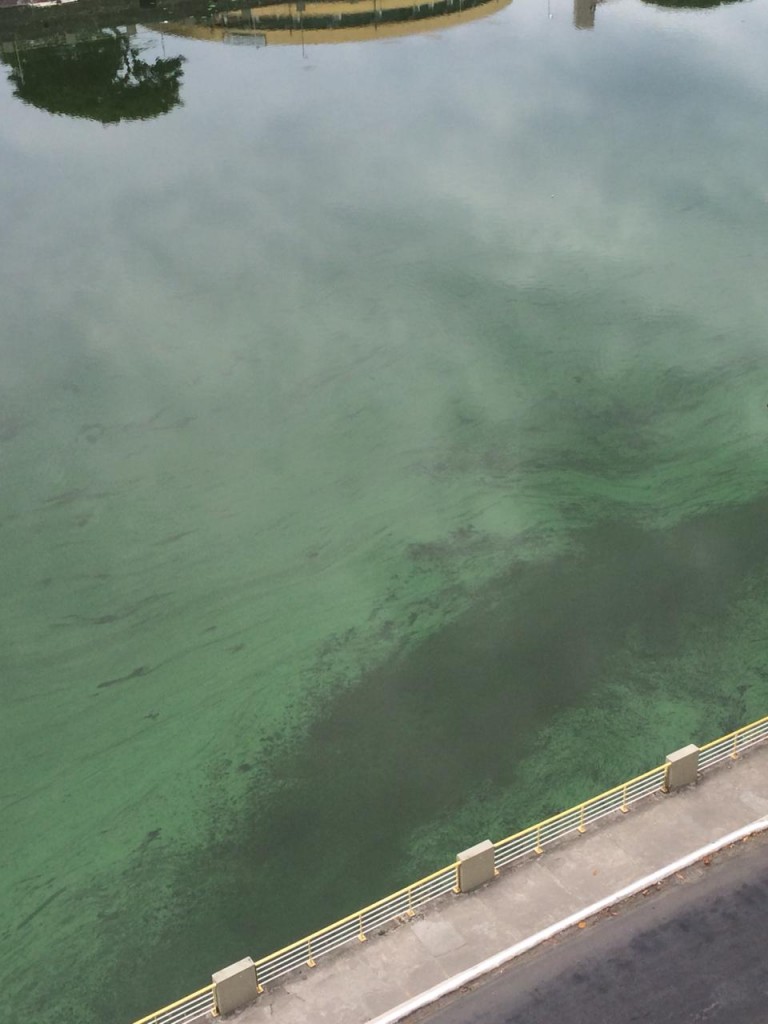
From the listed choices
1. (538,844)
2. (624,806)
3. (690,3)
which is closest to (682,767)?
(624,806)

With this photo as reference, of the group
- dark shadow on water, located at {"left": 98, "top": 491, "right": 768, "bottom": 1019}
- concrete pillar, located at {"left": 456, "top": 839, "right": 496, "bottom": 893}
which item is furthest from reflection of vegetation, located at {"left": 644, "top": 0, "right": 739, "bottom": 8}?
concrete pillar, located at {"left": 456, "top": 839, "right": 496, "bottom": 893}

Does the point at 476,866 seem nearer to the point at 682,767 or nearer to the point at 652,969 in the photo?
the point at 652,969

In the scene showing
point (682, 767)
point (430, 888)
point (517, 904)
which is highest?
point (682, 767)

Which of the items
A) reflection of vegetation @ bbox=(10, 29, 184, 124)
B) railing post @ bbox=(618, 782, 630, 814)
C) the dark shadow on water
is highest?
reflection of vegetation @ bbox=(10, 29, 184, 124)

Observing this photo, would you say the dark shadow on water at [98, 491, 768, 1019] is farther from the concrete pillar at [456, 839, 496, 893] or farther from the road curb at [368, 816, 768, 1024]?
the road curb at [368, 816, 768, 1024]

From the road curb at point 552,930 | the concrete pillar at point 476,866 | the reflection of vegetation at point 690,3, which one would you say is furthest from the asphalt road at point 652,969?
the reflection of vegetation at point 690,3

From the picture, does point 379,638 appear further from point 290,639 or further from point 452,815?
point 452,815
